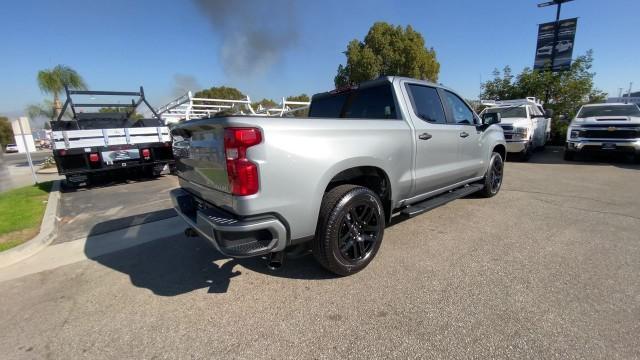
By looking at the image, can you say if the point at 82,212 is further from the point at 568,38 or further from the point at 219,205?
the point at 568,38

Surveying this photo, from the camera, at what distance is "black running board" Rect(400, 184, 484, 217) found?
3.38 m

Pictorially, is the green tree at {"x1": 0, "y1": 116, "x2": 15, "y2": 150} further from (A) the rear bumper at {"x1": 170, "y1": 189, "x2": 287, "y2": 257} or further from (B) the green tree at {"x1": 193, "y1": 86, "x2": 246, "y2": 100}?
(A) the rear bumper at {"x1": 170, "y1": 189, "x2": 287, "y2": 257}

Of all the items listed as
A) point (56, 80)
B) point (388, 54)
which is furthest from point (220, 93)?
point (388, 54)

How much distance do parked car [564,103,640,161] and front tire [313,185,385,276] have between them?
31.0 ft

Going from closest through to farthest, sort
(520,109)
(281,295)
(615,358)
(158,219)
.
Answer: (615,358) < (281,295) < (158,219) < (520,109)

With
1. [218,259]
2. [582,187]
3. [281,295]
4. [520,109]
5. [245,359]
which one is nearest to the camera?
[245,359]

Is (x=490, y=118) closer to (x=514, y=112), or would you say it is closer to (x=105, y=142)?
(x=514, y=112)

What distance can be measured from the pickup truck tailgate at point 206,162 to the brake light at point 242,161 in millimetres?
114

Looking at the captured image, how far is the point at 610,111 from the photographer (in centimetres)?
923

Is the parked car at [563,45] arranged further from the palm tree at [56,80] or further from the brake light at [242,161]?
the palm tree at [56,80]

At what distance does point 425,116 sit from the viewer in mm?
3664

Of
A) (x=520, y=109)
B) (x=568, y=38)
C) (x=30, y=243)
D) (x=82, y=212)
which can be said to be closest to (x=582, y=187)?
(x=520, y=109)

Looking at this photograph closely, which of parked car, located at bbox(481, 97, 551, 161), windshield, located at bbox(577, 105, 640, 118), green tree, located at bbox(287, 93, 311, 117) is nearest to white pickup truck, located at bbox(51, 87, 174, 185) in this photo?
green tree, located at bbox(287, 93, 311, 117)

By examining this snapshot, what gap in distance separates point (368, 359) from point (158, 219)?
426cm
